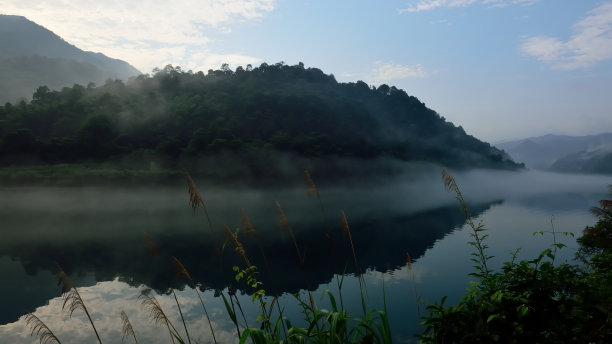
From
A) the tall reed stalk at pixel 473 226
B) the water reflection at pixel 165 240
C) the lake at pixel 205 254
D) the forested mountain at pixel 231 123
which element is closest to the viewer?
the tall reed stalk at pixel 473 226

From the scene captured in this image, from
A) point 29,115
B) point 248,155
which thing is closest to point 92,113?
point 29,115

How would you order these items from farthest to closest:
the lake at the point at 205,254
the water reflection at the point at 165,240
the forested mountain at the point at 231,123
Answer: the forested mountain at the point at 231,123 → the water reflection at the point at 165,240 → the lake at the point at 205,254

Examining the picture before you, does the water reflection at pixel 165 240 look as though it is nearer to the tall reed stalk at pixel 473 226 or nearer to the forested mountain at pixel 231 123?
the tall reed stalk at pixel 473 226

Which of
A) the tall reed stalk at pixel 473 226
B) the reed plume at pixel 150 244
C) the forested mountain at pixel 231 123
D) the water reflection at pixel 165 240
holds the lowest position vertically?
the water reflection at pixel 165 240

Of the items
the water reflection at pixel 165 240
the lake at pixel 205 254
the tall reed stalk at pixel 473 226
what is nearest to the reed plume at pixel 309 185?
the lake at pixel 205 254

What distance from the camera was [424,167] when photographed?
454 feet

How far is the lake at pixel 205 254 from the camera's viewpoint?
58.1 ft

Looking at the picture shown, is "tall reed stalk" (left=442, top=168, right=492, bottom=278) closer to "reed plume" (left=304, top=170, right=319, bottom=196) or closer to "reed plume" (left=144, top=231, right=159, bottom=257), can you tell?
"reed plume" (left=304, top=170, right=319, bottom=196)

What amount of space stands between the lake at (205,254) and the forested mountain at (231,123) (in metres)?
14.6

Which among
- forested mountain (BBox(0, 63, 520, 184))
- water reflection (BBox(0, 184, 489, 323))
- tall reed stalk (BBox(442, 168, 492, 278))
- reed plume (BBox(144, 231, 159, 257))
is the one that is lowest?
water reflection (BBox(0, 184, 489, 323))

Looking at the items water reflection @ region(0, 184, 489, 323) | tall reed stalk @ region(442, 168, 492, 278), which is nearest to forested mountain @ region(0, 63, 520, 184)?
water reflection @ region(0, 184, 489, 323)

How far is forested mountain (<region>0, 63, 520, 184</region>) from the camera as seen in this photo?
87.8 metres

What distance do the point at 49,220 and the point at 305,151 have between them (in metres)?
64.9

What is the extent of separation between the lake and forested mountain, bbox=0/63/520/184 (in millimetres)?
14648
